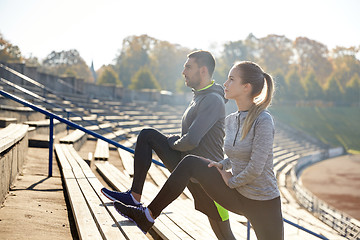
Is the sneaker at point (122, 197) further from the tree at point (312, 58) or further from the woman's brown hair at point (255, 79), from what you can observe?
the tree at point (312, 58)

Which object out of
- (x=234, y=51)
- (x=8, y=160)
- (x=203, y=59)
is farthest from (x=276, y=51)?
(x=8, y=160)

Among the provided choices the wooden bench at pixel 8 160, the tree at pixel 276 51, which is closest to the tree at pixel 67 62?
the tree at pixel 276 51

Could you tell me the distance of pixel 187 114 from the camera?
9.73ft

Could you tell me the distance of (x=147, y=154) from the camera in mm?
2861

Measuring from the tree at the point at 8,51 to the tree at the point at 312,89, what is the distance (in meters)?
38.8

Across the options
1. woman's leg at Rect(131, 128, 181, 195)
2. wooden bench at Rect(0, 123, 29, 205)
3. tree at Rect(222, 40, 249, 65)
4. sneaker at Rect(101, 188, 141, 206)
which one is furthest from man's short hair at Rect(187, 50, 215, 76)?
tree at Rect(222, 40, 249, 65)

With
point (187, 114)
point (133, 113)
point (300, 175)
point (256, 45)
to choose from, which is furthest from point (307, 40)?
point (187, 114)

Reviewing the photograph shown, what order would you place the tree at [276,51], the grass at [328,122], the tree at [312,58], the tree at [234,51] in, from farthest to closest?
1. the tree at [312,58]
2. the tree at [276,51]
3. the tree at [234,51]
4. the grass at [328,122]

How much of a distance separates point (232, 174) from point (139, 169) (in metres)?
0.76

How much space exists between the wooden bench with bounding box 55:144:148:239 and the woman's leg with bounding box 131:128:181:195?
11.9 inches

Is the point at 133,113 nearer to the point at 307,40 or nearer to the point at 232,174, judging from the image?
the point at 232,174

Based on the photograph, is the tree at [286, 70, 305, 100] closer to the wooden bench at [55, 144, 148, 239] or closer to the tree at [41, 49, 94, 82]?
the tree at [41, 49, 94, 82]

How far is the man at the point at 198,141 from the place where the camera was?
274cm

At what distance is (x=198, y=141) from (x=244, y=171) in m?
0.58
